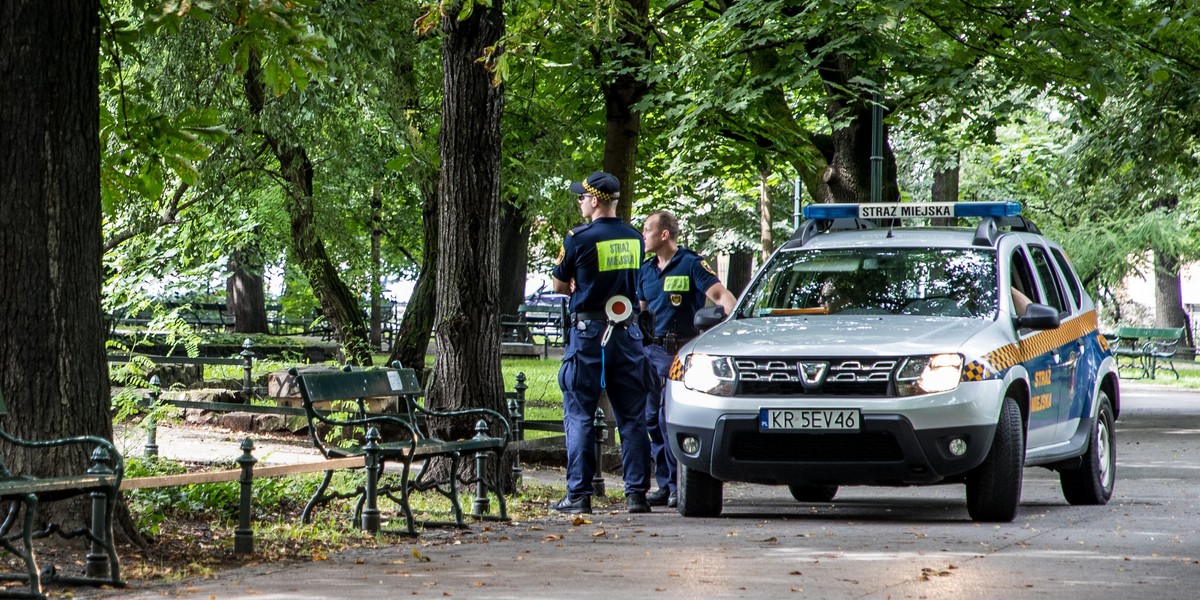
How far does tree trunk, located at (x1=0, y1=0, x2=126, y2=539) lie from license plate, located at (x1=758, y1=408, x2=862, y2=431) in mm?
3517

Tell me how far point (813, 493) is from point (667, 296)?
5.94 ft

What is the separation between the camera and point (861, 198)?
1912 cm

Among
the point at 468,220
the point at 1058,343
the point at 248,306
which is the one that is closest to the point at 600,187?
the point at 468,220

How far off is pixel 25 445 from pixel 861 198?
13619mm

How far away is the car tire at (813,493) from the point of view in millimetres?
11289

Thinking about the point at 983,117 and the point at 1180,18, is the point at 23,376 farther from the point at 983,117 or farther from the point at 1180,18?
the point at 983,117

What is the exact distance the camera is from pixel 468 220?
410 inches

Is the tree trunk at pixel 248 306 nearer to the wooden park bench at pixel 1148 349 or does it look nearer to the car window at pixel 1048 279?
the wooden park bench at pixel 1148 349

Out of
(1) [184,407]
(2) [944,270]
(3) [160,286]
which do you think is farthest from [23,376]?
(3) [160,286]

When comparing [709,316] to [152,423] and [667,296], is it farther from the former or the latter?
[152,423]

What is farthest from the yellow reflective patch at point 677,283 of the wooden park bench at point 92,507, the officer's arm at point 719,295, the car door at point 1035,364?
the wooden park bench at point 92,507

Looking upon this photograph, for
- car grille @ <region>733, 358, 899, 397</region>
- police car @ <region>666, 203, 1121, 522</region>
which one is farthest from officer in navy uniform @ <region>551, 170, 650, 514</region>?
car grille @ <region>733, 358, 899, 397</region>

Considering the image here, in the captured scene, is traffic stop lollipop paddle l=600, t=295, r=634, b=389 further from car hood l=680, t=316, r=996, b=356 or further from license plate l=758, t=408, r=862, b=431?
license plate l=758, t=408, r=862, b=431

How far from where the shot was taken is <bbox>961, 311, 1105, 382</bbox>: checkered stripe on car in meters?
8.71
